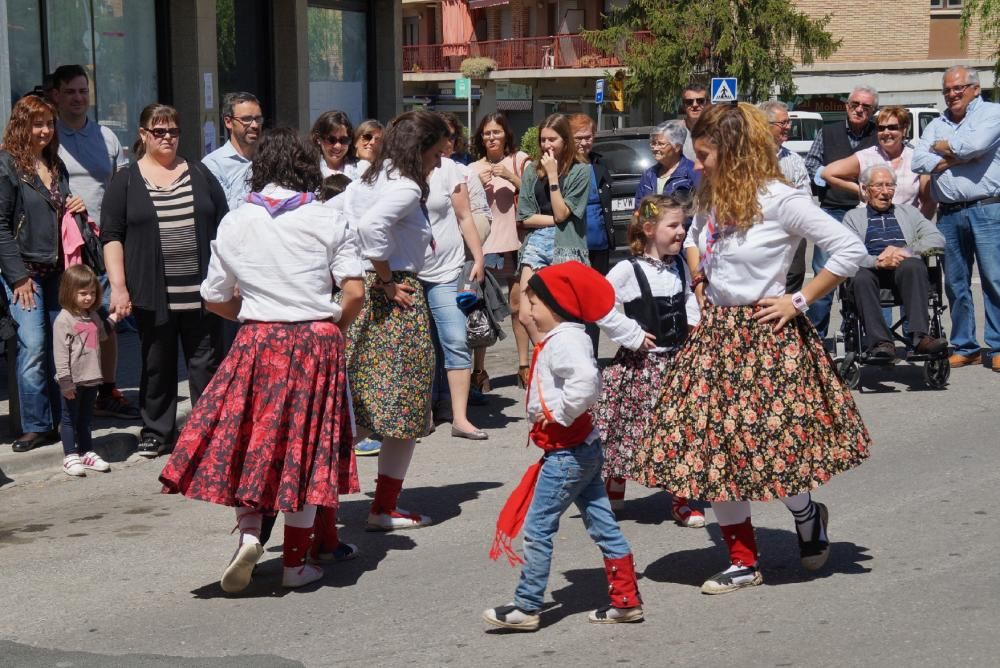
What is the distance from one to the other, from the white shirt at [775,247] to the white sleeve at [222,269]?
6.31 ft

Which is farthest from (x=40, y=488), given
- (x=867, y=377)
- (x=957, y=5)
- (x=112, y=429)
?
(x=957, y=5)

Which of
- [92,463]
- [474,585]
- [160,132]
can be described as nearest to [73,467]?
[92,463]

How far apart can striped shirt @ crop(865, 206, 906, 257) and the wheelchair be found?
0.25 metres

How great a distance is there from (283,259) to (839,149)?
6339mm

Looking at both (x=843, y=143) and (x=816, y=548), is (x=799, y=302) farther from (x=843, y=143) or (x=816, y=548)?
(x=843, y=143)

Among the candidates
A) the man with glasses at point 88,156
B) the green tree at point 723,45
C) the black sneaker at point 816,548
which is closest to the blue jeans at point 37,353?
the man with glasses at point 88,156

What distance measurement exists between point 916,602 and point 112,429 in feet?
16.9

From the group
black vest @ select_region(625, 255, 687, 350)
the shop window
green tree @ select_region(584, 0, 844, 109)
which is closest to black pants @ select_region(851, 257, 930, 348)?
black vest @ select_region(625, 255, 687, 350)

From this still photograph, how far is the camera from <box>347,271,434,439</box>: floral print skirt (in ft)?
22.0

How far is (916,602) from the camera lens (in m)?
5.60

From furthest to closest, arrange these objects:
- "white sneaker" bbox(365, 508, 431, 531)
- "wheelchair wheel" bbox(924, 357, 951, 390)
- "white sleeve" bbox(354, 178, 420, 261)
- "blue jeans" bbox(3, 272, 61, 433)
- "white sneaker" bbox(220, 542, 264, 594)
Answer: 1. "wheelchair wheel" bbox(924, 357, 951, 390)
2. "blue jeans" bbox(3, 272, 61, 433)
3. "white sleeve" bbox(354, 178, 420, 261)
4. "white sneaker" bbox(365, 508, 431, 531)
5. "white sneaker" bbox(220, 542, 264, 594)

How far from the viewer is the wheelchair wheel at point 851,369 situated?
33.2ft

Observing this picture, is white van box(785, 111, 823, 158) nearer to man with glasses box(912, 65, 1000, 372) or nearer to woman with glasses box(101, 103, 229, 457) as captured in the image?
man with glasses box(912, 65, 1000, 372)

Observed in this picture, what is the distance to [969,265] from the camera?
10.9m
